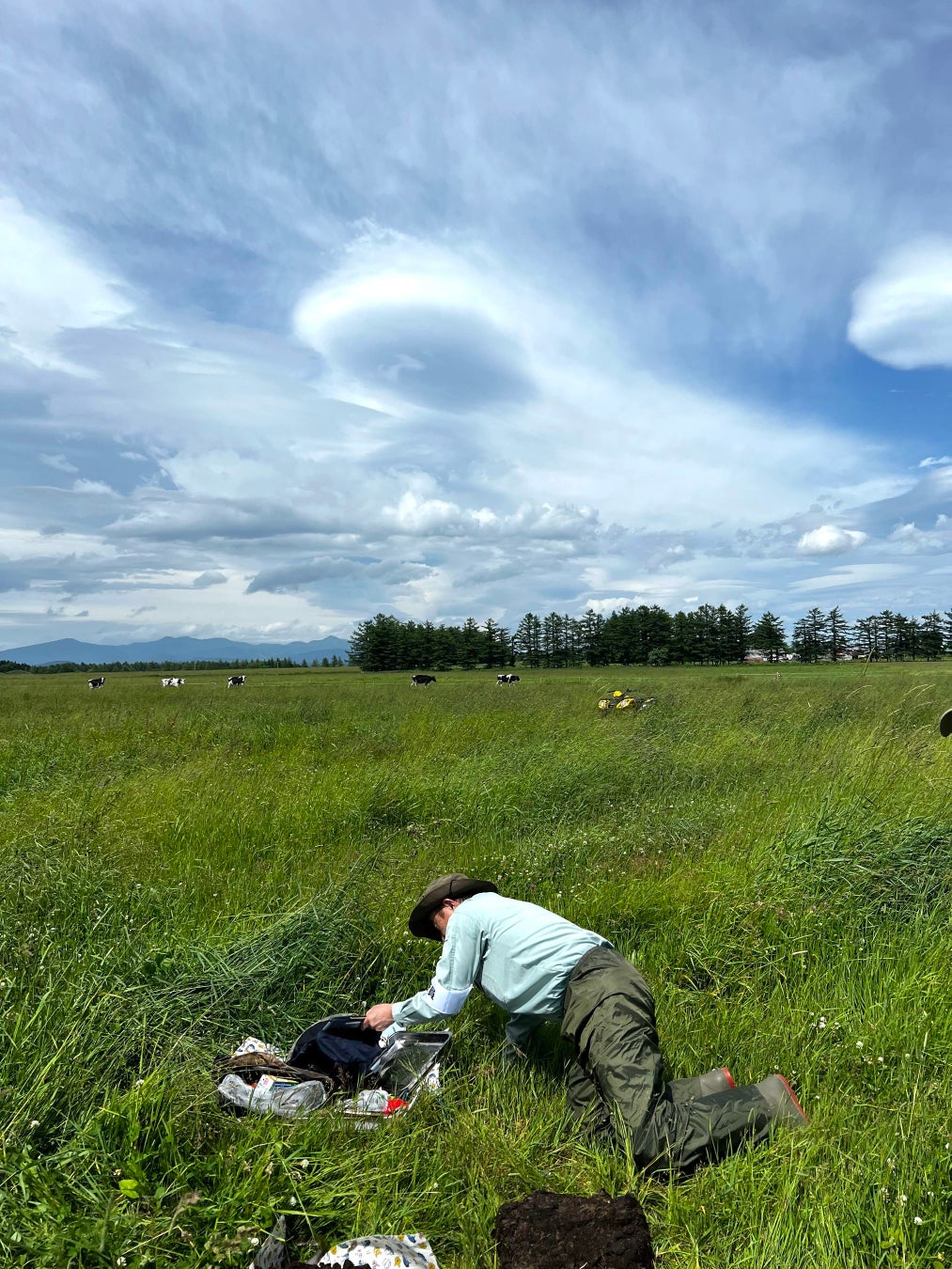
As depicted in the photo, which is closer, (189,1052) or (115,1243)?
(115,1243)

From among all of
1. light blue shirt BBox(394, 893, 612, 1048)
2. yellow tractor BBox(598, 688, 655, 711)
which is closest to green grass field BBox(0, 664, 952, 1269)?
light blue shirt BBox(394, 893, 612, 1048)

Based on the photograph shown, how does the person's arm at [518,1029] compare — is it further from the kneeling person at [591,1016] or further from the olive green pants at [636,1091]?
the olive green pants at [636,1091]

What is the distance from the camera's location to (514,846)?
7121 mm

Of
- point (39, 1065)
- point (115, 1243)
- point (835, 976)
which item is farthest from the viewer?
point (835, 976)

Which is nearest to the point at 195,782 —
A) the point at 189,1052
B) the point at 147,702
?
the point at 189,1052

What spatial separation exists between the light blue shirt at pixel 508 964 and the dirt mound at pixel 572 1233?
1126 millimetres

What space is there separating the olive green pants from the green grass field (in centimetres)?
11

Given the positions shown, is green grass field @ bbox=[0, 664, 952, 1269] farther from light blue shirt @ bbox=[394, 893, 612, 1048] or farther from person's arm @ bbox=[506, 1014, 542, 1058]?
light blue shirt @ bbox=[394, 893, 612, 1048]

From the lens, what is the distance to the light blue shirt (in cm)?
376

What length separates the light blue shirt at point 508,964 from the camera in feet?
12.3

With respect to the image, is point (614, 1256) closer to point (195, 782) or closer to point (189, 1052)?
point (189, 1052)

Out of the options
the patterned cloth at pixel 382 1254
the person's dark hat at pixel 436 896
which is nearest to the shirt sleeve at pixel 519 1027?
the person's dark hat at pixel 436 896

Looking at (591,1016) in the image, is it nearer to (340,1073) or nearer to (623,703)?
(340,1073)

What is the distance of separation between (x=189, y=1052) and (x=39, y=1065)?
0.73m
